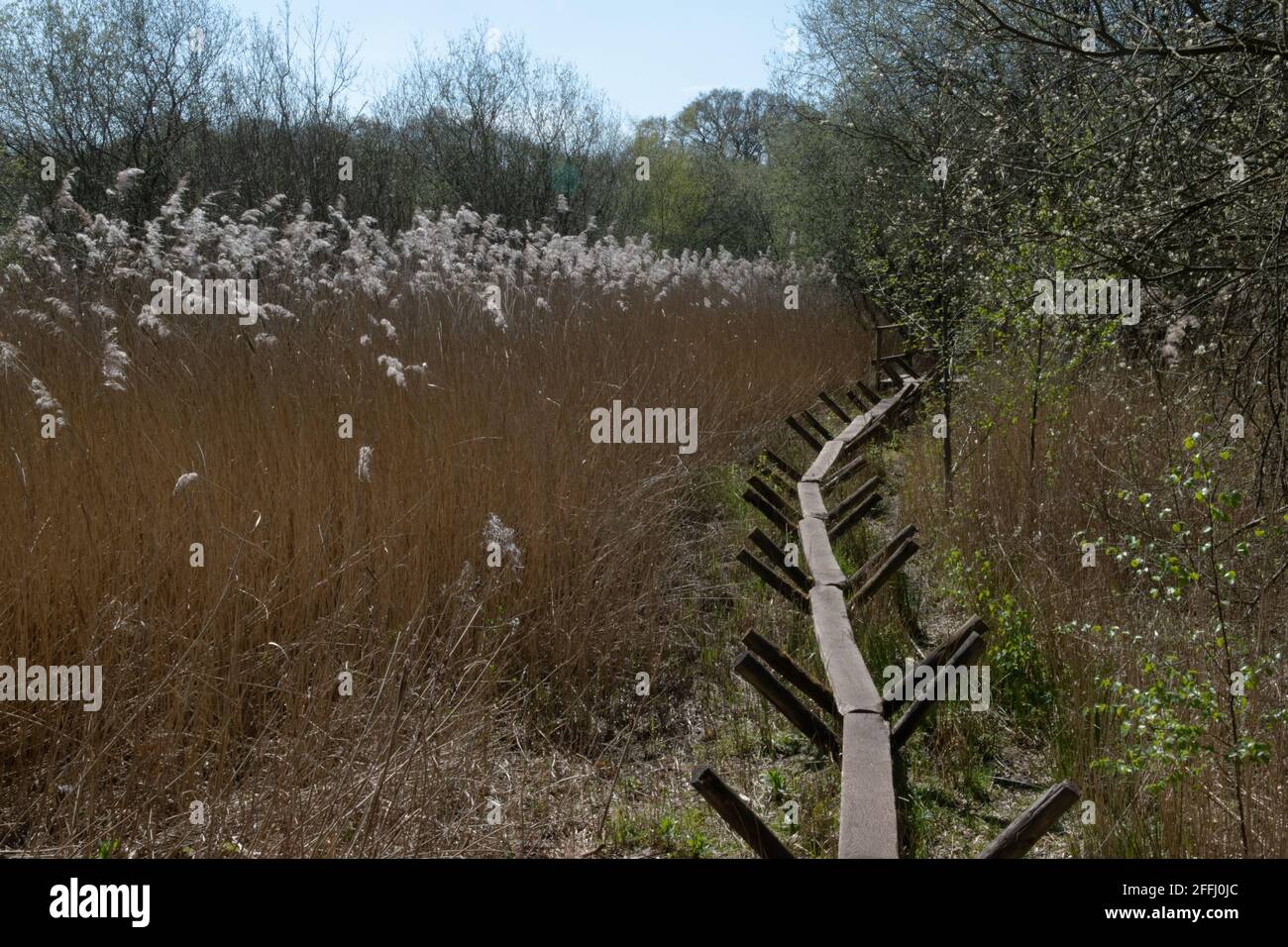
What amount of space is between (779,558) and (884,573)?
2.68 feet

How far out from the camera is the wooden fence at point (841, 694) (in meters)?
2.44

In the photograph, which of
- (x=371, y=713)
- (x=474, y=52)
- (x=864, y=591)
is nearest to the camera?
(x=371, y=713)

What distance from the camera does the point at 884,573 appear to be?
4867 millimetres

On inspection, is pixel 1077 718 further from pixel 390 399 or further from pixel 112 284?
pixel 112 284

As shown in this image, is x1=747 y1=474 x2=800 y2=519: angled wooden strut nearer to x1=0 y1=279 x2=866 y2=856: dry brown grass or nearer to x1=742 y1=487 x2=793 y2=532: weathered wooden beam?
x1=742 y1=487 x2=793 y2=532: weathered wooden beam

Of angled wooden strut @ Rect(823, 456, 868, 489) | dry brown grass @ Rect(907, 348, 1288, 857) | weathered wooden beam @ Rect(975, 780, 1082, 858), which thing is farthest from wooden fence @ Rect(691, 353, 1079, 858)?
dry brown grass @ Rect(907, 348, 1288, 857)

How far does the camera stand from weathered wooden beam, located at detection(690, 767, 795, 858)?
2.49 metres

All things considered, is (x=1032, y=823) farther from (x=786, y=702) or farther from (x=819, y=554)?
(x=819, y=554)

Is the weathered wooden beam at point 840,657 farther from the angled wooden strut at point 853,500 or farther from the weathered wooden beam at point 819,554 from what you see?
the angled wooden strut at point 853,500

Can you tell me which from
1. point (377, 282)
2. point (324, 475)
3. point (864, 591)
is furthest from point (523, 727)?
point (377, 282)

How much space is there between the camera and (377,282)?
6953mm

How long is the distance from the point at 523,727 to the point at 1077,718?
2.11 m

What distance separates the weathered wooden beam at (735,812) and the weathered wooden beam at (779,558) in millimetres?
2517

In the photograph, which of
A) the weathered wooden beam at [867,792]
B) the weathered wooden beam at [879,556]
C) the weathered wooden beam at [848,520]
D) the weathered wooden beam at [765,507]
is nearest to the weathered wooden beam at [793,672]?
the weathered wooden beam at [867,792]
